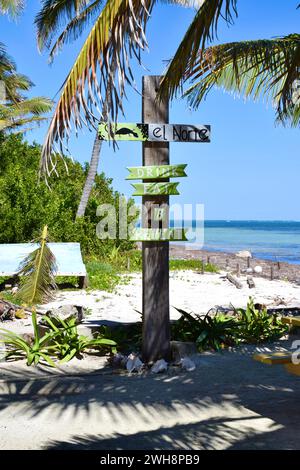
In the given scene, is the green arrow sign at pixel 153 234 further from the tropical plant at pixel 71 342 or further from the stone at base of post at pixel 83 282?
the stone at base of post at pixel 83 282

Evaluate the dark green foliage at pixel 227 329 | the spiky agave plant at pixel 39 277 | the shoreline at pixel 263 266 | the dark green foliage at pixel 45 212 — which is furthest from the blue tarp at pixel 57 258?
the shoreline at pixel 263 266

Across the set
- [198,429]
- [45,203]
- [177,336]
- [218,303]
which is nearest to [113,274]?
[45,203]

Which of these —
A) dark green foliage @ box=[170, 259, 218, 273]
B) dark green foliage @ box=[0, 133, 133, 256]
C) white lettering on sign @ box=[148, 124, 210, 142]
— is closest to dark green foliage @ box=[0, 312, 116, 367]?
white lettering on sign @ box=[148, 124, 210, 142]

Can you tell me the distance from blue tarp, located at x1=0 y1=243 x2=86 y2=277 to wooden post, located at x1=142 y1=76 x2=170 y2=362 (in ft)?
23.9

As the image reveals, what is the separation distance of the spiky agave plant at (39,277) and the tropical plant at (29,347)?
4.56 metres

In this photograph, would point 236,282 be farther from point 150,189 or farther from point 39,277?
point 150,189

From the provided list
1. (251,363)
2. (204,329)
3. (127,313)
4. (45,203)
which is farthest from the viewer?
(45,203)

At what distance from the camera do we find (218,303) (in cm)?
1356

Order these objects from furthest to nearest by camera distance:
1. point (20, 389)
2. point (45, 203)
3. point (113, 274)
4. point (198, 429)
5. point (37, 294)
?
point (45, 203), point (113, 274), point (37, 294), point (20, 389), point (198, 429)

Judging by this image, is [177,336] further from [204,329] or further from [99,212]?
[99,212]

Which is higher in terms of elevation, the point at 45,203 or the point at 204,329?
the point at 45,203

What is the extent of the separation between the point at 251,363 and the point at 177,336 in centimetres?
133

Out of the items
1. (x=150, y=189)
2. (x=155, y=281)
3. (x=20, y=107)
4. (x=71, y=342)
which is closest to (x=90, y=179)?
(x=20, y=107)

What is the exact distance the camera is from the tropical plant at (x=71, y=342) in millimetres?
7785
